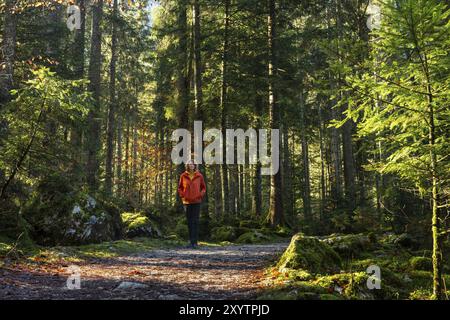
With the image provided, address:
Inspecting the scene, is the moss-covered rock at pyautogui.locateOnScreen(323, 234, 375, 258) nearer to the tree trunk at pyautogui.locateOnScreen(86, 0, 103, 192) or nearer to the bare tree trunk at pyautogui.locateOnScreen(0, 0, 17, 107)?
the bare tree trunk at pyautogui.locateOnScreen(0, 0, 17, 107)

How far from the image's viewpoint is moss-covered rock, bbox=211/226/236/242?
15797 millimetres

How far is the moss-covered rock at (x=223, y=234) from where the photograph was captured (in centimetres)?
1580

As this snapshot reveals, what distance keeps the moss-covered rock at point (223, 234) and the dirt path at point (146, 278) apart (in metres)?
6.04

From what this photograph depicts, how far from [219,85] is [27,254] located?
14.7 m

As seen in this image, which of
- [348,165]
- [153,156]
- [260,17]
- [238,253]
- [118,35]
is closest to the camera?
[238,253]

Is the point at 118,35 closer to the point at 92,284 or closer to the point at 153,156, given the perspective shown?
the point at 153,156

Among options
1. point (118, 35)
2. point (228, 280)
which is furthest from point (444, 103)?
point (118, 35)

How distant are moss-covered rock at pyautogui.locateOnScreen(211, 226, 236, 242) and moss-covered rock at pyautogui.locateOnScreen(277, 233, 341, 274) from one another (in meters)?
8.20

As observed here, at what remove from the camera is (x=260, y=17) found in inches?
829

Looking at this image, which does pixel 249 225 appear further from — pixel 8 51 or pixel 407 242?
pixel 8 51

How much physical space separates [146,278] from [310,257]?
2.90 metres

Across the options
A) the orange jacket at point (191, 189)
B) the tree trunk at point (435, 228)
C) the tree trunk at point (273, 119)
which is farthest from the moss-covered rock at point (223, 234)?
the tree trunk at point (435, 228)

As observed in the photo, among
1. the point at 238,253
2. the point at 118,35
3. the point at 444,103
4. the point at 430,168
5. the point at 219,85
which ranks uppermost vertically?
the point at 118,35
